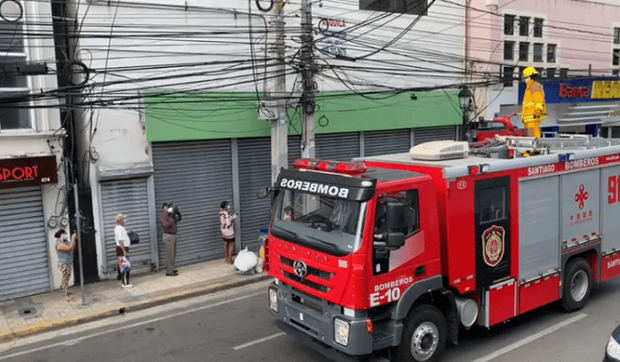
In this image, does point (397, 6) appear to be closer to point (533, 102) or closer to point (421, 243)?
point (533, 102)

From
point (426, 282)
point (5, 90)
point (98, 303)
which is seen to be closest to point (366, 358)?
point (426, 282)

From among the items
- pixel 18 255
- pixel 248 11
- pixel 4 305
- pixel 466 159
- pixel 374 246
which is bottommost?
pixel 4 305

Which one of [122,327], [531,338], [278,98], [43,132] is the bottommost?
[122,327]

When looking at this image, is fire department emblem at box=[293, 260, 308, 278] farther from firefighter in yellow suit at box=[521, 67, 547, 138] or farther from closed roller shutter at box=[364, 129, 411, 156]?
→ closed roller shutter at box=[364, 129, 411, 156]

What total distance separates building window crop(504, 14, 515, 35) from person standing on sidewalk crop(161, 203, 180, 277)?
14.7m

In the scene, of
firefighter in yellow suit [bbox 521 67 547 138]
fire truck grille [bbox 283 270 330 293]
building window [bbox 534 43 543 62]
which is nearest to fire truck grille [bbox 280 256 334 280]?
fire truck grille [bbox 283 270 330 293]

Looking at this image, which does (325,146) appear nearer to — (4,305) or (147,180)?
(147,180)

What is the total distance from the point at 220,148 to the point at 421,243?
840 cm

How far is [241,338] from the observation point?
9.15 m

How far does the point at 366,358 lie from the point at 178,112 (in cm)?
829

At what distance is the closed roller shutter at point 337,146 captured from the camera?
16.5m

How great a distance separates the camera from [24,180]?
1138cm

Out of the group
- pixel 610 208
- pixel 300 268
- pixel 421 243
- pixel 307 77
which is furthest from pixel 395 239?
pixel 307 77

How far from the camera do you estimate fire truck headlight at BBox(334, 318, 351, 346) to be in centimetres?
674
